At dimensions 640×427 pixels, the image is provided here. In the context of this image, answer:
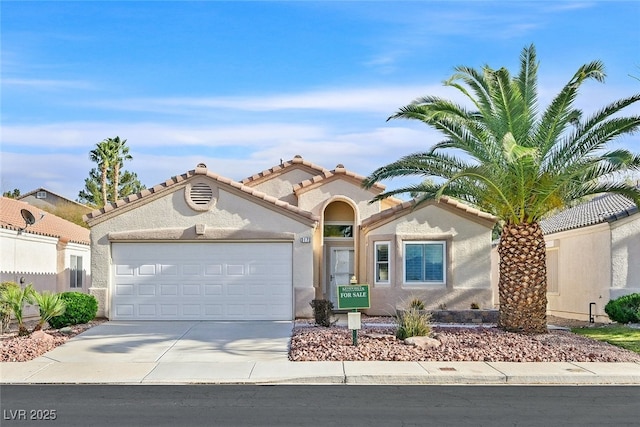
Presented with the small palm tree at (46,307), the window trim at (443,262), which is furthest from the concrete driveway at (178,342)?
the window trim at (443,262)

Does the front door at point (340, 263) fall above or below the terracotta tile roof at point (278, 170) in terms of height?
below

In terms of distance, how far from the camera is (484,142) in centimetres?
1773

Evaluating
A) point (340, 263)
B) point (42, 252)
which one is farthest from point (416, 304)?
point (42, 252)

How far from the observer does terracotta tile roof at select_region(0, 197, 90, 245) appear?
80.1 feet

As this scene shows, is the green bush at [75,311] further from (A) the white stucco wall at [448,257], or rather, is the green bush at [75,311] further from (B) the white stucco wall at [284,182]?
(B) the white stucco wall at [284,182]

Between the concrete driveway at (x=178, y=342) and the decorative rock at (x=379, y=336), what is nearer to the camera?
the concrete driveway at (x=178, y=342)

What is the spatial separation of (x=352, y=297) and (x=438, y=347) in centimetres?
210

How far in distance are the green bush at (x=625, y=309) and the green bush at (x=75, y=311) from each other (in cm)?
1409

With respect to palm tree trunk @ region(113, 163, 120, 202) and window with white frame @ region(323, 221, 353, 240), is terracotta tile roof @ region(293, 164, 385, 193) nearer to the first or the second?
window with white frame @ region(323, 221, 353, 240)

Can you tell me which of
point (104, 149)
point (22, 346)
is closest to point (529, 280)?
point (22, 346)

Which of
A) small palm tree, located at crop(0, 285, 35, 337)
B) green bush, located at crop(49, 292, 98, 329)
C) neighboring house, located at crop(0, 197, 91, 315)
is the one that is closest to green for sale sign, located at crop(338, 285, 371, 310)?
green bush, located at crop(49, 292, 98, 329)

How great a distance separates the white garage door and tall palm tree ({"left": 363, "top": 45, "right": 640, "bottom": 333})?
539cm

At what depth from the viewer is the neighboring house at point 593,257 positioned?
22.0 meters

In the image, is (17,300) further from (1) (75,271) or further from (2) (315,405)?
(1) (75,271)
